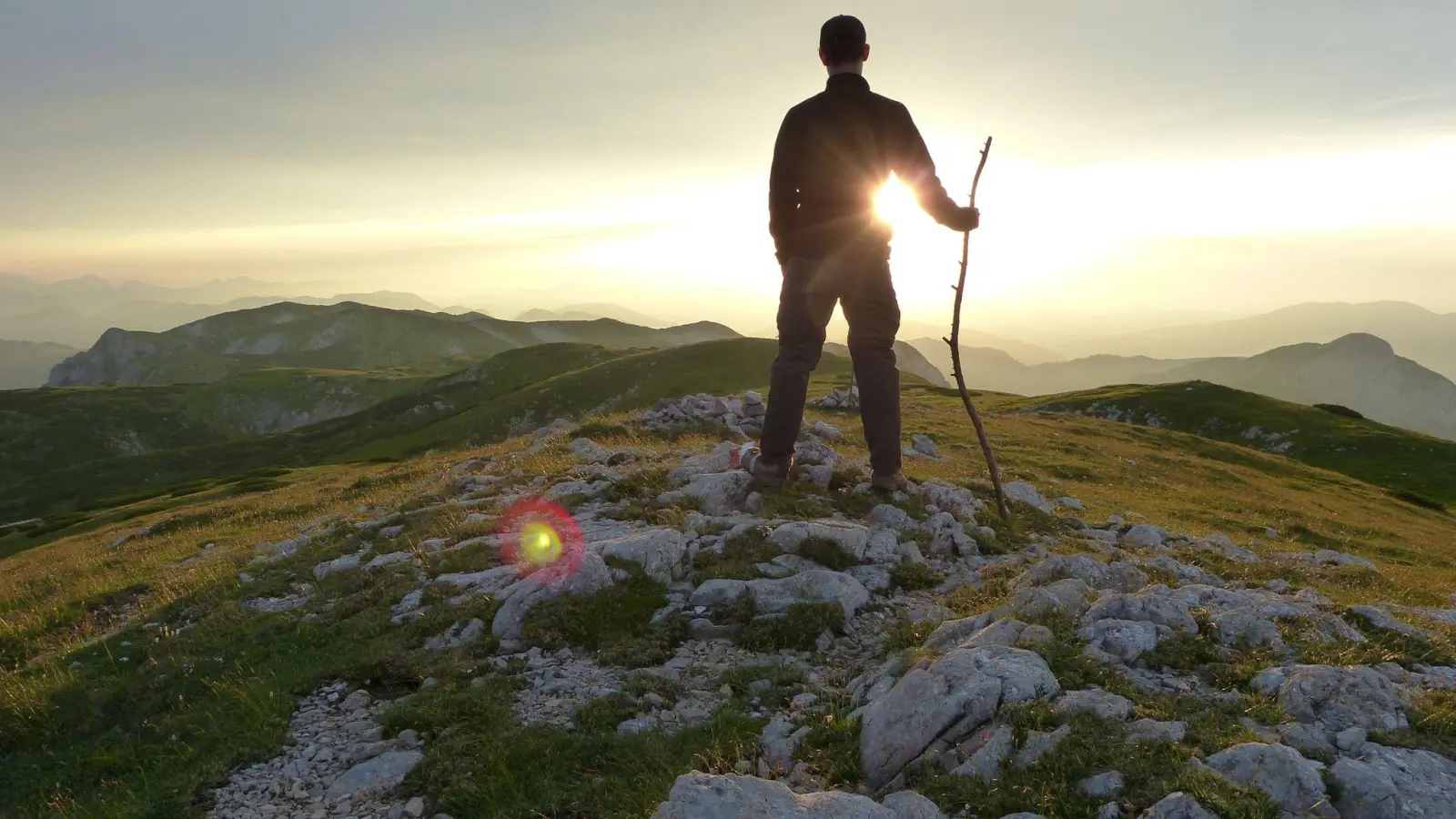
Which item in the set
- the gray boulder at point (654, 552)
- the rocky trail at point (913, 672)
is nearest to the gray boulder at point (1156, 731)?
the rocky trail at point (913, 672)

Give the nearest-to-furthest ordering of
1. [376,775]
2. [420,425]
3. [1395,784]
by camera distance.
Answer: [1395,784]
[376,775]
[420,425]

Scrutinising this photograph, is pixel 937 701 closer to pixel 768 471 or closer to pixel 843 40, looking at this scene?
pixel 768 471

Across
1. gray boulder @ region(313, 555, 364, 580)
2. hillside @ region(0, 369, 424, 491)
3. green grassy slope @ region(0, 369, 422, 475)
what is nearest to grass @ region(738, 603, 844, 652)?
gray boulder @ region(313, 555, 364, 580)

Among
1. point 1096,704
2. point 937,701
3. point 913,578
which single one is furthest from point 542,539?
point 1096,704

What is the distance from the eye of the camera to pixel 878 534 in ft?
31.4

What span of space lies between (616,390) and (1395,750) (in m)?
92.3

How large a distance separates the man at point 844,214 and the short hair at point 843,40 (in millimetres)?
12

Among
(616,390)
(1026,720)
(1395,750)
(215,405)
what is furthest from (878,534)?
(215,405)

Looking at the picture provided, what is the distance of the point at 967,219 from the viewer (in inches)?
374

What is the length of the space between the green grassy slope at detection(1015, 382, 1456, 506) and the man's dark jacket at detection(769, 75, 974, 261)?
64.5 metres

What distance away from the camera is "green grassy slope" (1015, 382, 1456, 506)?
6362cm

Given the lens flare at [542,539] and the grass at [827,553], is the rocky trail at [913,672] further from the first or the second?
the lens flare at [542,539]

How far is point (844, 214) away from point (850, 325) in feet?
4.97

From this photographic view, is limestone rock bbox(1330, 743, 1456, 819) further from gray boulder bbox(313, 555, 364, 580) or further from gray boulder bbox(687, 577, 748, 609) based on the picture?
gray boulder bbox(313, 555, 364, 580)
